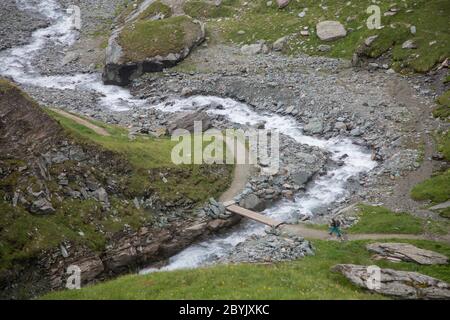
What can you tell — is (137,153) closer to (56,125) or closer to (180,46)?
(56,125)

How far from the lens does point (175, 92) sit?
78250 mm

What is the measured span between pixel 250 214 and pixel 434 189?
60.4 ft

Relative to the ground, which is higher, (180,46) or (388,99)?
(180,46)

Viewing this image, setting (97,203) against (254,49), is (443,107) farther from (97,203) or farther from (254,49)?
(97,203)

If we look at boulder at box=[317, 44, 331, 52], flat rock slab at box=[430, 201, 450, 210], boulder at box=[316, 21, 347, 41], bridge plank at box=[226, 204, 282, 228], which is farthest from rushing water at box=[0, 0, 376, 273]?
boulder at box=[316, 21, 347, 41]

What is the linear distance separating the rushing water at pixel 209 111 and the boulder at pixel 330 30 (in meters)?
21.3

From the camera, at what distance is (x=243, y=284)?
30375 mm

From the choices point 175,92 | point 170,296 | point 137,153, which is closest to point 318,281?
point 170,296

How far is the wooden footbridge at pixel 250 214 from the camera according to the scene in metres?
46.7

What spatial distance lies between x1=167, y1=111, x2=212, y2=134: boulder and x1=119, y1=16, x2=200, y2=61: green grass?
74.6 feet

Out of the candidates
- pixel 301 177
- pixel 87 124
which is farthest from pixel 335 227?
pixel 87 124

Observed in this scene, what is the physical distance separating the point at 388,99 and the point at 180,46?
1465 inches

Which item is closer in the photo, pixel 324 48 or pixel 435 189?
pixel 435 189

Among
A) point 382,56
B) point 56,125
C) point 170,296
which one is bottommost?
point 170,296
